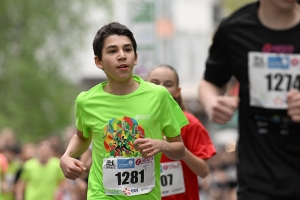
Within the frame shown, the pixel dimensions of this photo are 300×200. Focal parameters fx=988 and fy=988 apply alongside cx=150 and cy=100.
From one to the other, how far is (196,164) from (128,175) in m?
1.04

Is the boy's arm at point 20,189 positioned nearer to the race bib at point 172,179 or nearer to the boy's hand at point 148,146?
the race bib at point 172,179

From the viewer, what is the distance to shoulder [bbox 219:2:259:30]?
20.0 ft

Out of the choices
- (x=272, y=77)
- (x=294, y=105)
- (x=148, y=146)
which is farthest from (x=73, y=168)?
(x=294, y=105)

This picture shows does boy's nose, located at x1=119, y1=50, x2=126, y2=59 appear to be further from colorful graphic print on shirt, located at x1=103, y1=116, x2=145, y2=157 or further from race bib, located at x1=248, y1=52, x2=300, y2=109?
race bib, located at x1=248, y1=52, x2=300, y2=109

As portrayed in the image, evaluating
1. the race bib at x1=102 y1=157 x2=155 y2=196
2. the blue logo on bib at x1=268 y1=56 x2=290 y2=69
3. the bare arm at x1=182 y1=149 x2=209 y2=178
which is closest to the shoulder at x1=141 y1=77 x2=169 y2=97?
the race bib at x1=102 y1=157 x2=155 y2=196

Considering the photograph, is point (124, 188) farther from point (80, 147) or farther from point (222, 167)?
point (222, 167)

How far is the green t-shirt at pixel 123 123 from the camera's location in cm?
614

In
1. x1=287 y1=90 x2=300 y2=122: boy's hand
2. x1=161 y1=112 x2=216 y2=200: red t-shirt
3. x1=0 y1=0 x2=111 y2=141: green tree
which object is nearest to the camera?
x1=287 y1=90 x2=300 y2=122: boy's hand

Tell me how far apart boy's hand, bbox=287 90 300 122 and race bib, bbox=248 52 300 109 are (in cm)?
32

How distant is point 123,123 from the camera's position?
614 centimetres

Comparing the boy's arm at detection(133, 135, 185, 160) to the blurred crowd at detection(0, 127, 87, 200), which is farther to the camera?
the blurred crowd at detection(0, 127, 87, 200)

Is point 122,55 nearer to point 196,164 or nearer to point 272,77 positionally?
point 272,77

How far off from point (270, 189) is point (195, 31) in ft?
160

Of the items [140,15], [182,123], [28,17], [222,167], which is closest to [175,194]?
[182,123]
